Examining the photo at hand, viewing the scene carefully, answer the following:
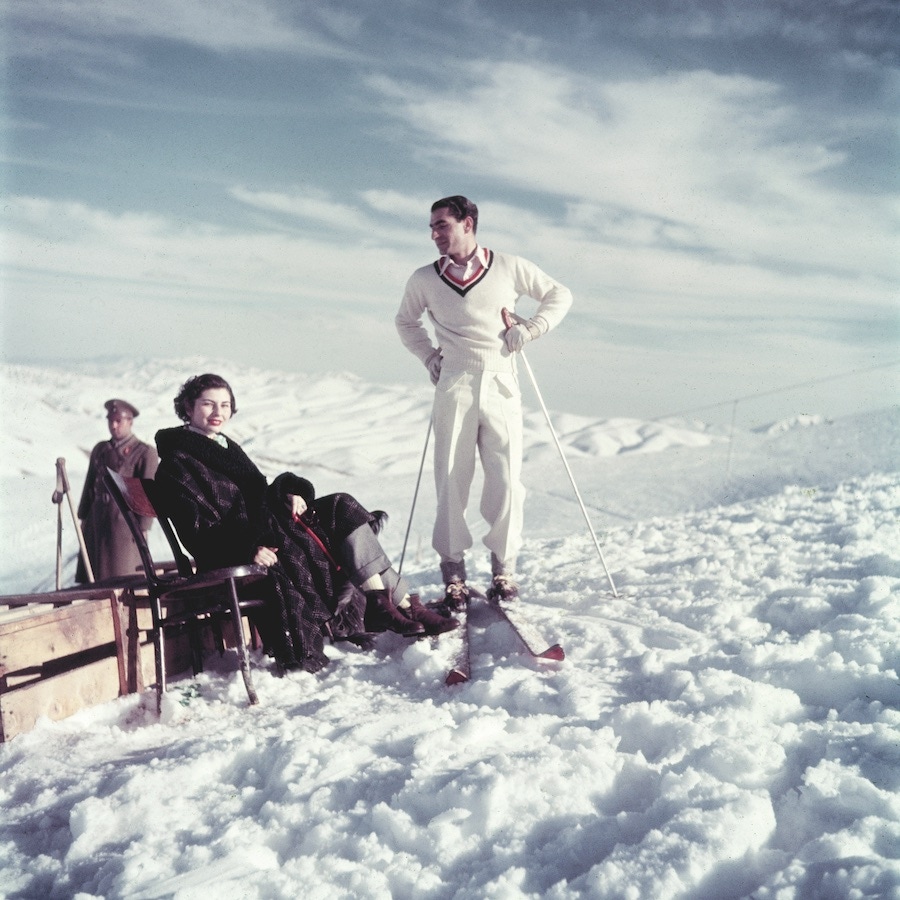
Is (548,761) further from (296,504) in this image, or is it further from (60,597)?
(60,597)

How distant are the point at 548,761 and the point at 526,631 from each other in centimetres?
125

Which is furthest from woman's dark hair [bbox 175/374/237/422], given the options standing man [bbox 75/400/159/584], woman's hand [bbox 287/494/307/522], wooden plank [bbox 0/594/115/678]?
standing man [bbox 75/400/159/584]

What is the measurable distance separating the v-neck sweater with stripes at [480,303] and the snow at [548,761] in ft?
4.30

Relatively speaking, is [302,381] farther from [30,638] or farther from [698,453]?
[30,638]

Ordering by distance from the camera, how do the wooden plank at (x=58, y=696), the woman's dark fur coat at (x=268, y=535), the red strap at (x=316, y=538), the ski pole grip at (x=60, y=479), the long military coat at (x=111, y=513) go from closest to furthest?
the wooden plank at (x=58, y=696) < the woman's dark fur coat at (x=268, y=535) < the red strap at (x=316, y=538) < the ski pole grip at (x=60, y=479) < the long military coat at (x=111, y=513)

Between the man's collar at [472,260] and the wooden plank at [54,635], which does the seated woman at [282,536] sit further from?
the man's collar at [472,260]

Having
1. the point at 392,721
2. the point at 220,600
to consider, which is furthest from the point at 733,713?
the point at 220,600

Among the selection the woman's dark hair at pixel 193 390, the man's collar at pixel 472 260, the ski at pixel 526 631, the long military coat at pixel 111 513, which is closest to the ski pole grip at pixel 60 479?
the long military coat at pixel 111 513

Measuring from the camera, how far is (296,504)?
362 cm

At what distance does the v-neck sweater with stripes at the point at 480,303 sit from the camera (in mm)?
4234

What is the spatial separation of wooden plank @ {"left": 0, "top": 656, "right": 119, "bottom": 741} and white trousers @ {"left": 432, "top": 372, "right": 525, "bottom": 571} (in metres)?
1.67

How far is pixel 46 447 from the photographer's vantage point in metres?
13.7

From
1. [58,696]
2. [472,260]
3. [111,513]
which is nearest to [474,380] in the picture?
[472,260]

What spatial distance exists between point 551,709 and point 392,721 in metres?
0.57
